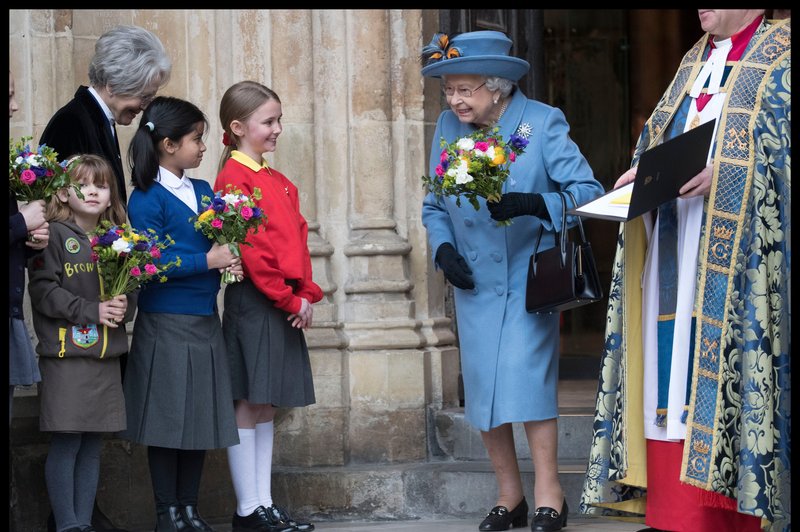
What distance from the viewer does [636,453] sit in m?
4.80

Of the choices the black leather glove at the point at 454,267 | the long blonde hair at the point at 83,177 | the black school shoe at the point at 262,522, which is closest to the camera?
the long blonde hair at the point at 83,177

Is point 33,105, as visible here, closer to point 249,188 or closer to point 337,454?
point 249,188

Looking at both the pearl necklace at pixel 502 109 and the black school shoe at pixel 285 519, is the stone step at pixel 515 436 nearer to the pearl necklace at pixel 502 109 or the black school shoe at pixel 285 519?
the black school shoe at pixel 285 519

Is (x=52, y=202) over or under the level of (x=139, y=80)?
under

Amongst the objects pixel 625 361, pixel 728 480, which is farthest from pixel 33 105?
pixel 728 480

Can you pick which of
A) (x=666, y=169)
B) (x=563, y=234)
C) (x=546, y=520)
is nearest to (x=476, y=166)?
(x=563, y=234)

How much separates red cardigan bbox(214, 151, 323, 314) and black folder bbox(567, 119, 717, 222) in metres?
1.47

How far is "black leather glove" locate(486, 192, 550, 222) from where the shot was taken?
522 centimetres

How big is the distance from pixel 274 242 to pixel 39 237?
3.35ft

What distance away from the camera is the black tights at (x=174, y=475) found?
17.8ft

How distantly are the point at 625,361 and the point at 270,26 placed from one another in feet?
8.65

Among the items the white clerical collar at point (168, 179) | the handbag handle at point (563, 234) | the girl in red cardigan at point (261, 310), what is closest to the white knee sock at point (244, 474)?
the girl in red cardigan at point (261, 310)

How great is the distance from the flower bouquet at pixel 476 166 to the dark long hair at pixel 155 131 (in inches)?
38.0

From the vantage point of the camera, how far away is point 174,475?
548 centimetres
